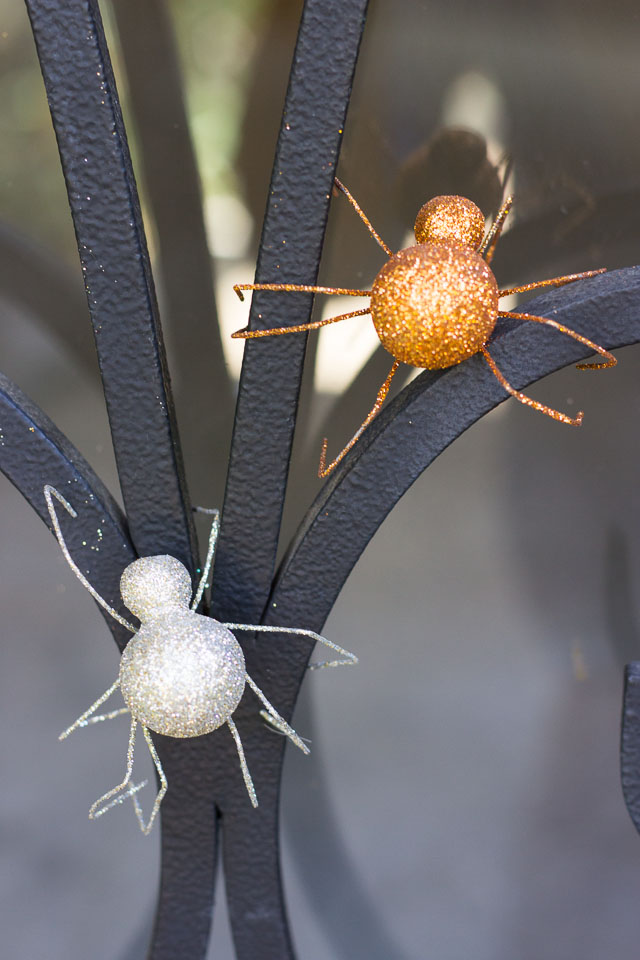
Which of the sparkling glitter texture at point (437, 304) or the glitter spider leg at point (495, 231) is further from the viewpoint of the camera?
the glitter spider leg at point (495, 231)

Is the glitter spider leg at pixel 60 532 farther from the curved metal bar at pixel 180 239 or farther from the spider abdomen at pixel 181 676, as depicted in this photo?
the curved metal bar at pixel 180 239

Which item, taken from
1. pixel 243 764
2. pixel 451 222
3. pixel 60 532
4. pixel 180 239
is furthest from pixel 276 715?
pixel 180 239

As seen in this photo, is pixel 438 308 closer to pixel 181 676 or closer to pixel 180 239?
pixel 181 676

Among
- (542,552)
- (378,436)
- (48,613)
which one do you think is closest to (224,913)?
(48,613)

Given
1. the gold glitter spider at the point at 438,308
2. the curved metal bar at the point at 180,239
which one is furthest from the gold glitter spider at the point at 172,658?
the curved metal bar at the point at 180,239

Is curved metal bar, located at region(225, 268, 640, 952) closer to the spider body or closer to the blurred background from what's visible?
the spider body
